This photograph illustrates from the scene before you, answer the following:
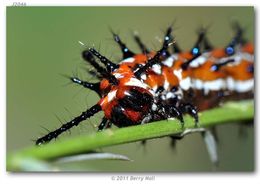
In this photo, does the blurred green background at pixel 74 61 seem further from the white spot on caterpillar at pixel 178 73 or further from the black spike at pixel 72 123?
the black spike at pixel 72 123

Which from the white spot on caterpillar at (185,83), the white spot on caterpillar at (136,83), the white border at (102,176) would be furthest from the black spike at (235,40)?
the white spot on caterpillar at (136,83)

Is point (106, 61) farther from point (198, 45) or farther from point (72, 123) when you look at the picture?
point (198, 45)

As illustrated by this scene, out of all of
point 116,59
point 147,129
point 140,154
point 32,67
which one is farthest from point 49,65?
point 147,129

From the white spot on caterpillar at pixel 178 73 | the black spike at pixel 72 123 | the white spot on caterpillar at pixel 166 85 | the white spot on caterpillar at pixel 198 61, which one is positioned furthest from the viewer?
the white spot on caterpillar at pixel 198 61

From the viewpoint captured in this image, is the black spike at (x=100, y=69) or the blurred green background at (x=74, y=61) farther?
the blurred green background at (x=74, y=61)

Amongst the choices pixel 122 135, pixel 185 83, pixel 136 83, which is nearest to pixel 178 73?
pixel 185 83
